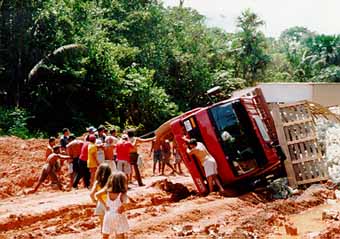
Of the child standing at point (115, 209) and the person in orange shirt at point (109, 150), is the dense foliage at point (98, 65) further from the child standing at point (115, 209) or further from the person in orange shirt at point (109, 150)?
the child standing at point (115, 209)

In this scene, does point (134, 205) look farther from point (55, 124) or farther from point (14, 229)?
point (55, 124)

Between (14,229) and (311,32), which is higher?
(311,32)

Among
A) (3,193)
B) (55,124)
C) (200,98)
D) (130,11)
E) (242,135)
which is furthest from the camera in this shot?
(200,98)

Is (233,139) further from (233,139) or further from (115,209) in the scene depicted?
(115,209)

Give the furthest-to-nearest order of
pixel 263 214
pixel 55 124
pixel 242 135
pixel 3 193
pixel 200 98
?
1. pixel 200 98
2. pixel 55 124
3. pixel 3 193
4. pixel 242 135
5. pixel 263 214

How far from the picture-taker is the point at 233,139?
41.9 ft

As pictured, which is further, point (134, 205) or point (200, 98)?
point (200, 98)

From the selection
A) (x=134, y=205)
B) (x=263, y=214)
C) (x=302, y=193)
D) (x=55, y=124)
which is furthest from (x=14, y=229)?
(x=55, y=124)

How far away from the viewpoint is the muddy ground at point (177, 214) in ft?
30.3

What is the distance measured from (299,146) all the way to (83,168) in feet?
17.3

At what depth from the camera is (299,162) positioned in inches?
525

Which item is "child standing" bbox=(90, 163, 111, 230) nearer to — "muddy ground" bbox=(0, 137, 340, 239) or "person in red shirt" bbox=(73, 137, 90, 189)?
"muddy ground" bbox=(0, 137, 340, 239)

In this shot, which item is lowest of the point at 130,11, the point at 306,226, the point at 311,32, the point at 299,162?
the point at 306,226

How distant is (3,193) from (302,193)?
7.49m
